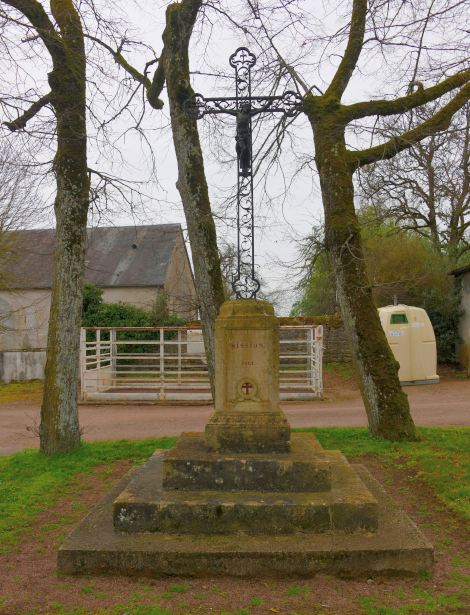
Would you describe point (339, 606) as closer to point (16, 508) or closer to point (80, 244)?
point (16, 508)

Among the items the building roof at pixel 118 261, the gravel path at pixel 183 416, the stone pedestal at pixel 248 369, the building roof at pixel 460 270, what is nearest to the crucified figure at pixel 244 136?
the stone pedestal at pixel 248 369

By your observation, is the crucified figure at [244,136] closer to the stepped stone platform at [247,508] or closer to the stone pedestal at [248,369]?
the stepped stone platform at [247,508]

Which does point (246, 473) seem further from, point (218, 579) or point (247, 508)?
point (218, 579)

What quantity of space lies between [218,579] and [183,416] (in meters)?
8.73

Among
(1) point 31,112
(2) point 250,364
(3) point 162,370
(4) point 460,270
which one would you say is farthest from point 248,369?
(4) point 460,270

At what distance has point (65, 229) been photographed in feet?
25.2

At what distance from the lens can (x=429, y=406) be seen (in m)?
12.4

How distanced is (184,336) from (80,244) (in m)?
12.6

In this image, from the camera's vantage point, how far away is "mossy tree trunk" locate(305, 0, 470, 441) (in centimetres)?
779

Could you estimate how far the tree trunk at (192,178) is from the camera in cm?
822

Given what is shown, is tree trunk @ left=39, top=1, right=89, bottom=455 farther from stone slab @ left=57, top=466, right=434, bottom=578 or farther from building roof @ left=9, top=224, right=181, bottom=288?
building roof @ left=9, top=224, right=181, bottom=288

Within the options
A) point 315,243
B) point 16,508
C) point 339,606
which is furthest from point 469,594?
point 315,243

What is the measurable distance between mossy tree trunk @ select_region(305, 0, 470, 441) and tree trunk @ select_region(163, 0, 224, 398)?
1.89 metres

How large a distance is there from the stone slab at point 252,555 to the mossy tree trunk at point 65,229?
139 inches
